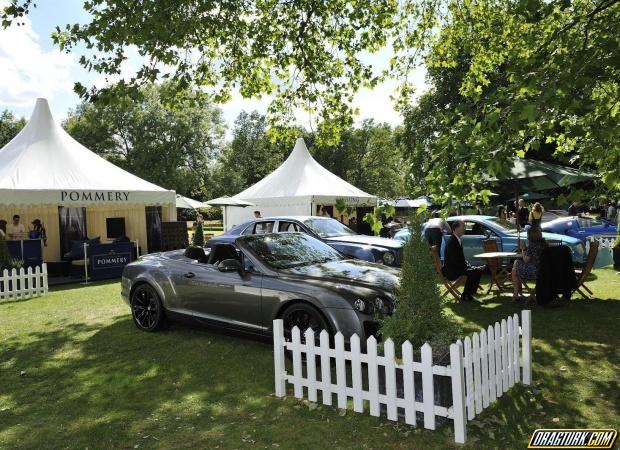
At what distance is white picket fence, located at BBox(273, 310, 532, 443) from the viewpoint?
3930 millimetres

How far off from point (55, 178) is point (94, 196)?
115cm

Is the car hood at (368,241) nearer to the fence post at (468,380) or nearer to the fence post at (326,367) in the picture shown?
the fence post at (326,367)

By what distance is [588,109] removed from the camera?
450 cm

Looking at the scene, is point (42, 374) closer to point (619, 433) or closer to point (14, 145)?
point (619, 433)

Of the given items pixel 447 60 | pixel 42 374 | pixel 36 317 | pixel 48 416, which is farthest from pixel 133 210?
pixel 48 416

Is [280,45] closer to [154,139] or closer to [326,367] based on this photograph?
[326,367]

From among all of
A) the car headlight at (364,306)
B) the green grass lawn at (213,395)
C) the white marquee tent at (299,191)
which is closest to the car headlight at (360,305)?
the car headlight at (364,306)

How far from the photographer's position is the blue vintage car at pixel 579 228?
53.2ft

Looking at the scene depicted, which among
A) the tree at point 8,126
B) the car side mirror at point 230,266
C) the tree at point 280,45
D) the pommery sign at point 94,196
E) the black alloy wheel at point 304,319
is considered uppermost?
the tree at point 8,126

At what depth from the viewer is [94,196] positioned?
1362 cm

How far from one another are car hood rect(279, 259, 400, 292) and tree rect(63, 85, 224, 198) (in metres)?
38.2

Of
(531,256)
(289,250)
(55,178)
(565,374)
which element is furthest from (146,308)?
(55,178)

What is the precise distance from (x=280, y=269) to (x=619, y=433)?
12.5 feet

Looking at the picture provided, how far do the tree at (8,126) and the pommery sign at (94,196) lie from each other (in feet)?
142
